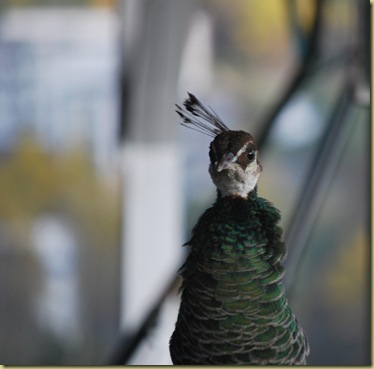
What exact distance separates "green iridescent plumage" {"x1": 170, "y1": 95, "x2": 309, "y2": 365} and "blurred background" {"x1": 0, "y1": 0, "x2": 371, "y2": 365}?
0.04 m

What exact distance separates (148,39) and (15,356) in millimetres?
1085

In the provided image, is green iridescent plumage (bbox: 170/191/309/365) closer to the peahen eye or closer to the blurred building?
the peahen eye

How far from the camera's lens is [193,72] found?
6.66 ft

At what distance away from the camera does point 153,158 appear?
2.84 m

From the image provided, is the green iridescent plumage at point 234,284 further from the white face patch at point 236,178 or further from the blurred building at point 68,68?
the blurred building at point 68,68

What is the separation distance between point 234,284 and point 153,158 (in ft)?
7.47

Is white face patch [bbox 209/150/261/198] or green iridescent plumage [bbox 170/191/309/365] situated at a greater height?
white face patch [bbox 209/150/261/198]

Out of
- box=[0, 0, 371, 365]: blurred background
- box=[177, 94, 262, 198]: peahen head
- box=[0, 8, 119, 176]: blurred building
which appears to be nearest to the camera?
box=[177, 94, 262, 198]: peahen head

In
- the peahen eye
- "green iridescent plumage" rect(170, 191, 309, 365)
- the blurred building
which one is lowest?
the blurred building

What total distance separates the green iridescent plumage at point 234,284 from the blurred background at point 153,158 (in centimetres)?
4

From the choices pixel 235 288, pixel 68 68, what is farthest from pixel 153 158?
pixel 235 288

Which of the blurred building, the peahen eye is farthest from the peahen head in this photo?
the blurred building

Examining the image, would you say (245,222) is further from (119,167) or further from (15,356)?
(119,167)

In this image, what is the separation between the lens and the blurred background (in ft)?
2.69
